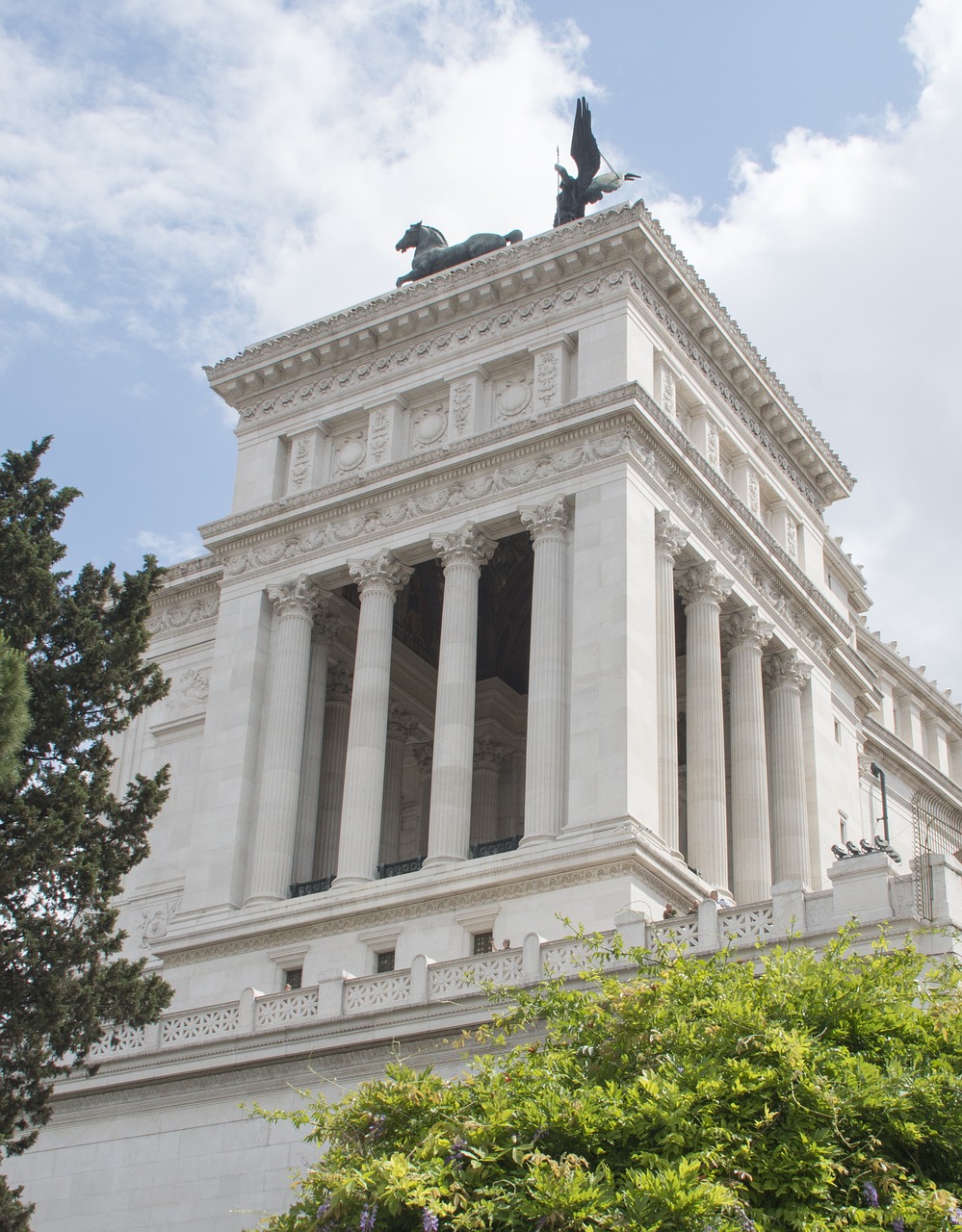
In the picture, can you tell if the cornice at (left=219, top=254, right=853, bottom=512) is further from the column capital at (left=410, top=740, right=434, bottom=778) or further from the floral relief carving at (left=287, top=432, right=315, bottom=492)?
the column capital at (left=410, top=740, right=434, bottom=778)

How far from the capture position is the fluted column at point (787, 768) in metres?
51.0

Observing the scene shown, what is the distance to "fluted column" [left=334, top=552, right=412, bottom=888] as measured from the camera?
45844 millimetres

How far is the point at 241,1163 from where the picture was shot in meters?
33.5

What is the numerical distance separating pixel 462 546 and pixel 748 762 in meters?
10.1

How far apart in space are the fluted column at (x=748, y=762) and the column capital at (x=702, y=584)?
7.49 feet

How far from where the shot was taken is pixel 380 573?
49.8 meters

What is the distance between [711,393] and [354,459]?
1100 centimetres

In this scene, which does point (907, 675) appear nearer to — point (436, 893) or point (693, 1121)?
point (436, 893)

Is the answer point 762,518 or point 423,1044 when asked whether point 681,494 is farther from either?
point 423,1044

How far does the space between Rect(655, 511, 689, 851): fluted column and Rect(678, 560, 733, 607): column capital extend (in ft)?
3.43

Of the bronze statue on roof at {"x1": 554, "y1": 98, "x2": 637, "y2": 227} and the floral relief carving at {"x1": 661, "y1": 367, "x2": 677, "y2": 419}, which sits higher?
the bronze statue on roof at {"x1": 554, "y1": 98, "x2": 637, "y2": 227}

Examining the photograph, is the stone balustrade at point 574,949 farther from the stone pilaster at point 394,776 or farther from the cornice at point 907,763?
the cornice at point 907,763

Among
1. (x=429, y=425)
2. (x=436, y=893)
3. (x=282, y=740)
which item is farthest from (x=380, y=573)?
(x=436, y=893)

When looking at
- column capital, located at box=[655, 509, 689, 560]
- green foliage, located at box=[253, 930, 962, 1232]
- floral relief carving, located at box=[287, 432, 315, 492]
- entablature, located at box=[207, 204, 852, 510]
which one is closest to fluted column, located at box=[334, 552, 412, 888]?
floral relief carving, located at box=[287, 432, 315, 492]
